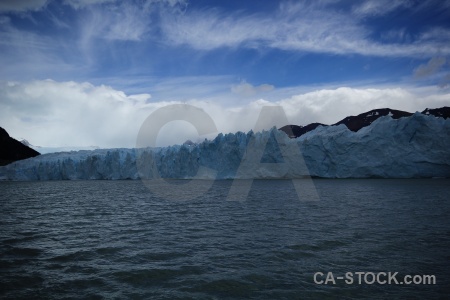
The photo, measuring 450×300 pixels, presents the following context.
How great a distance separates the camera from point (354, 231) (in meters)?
12.0

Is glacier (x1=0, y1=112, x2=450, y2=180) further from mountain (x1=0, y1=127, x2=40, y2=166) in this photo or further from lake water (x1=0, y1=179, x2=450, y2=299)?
mountain (x1=0, y1=127, x2=40, y2=166)

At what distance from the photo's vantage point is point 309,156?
49.8 m

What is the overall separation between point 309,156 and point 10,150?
5180 inches

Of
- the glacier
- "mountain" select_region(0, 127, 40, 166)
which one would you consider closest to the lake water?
the glacier

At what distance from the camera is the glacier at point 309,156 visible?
142ft

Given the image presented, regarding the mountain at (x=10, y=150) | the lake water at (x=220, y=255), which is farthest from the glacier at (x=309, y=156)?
the mountain at (x=10, y=150)

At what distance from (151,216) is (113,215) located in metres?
2.47

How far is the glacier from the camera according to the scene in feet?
142

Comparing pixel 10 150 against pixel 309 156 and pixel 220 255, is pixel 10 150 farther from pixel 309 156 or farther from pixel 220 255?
pixel 220 255

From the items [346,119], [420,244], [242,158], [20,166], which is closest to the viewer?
[420,244]

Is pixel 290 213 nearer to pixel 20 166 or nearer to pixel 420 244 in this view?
pixel 420 244

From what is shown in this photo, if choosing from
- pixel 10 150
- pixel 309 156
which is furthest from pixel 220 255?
Result: pixel 10 150

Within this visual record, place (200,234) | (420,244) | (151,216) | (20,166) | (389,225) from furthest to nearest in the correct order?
(20,166), (151,216), (389,225), (200,234), (420,244)

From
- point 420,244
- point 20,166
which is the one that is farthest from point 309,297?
point 20,166
